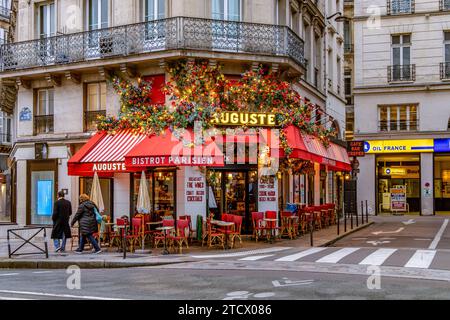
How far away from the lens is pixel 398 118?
120 ft

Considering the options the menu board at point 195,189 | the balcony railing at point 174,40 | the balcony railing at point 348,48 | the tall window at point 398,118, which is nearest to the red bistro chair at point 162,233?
the menu board at point 195,189

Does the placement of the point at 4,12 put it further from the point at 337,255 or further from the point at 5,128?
the point at 337,255

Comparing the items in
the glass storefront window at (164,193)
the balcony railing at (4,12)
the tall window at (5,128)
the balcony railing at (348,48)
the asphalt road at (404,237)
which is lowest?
the asphalt road at (404,237)

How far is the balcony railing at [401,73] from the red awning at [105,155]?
2095 centimetres

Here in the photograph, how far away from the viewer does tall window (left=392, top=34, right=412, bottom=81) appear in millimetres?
36594

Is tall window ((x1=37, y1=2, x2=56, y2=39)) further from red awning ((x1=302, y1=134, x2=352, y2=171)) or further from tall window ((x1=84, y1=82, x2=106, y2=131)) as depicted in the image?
red awning ((x1=302, y1=134, x2=352, y2=171))

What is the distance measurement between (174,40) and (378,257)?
31.2 ft

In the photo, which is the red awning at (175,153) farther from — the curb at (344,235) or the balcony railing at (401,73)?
the balcony railing at (401,73)

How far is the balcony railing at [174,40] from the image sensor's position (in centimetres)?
2025

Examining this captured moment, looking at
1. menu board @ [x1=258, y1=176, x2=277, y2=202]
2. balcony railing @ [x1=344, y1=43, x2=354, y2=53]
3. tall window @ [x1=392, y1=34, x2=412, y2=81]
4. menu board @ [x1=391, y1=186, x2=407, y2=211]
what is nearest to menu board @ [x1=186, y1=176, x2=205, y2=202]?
menu board @ [x1=258, y1=176, x2=277, y2=202]

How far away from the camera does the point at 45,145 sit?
77.0 feet

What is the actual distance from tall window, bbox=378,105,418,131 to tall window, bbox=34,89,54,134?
20429mm

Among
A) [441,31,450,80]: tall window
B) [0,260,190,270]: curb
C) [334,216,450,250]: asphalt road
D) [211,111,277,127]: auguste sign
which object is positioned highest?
[441,31,450,80]: tall window

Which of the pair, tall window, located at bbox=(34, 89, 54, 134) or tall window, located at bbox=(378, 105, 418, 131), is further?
tall window, located at bbox=(378, 105, 418, 131)
